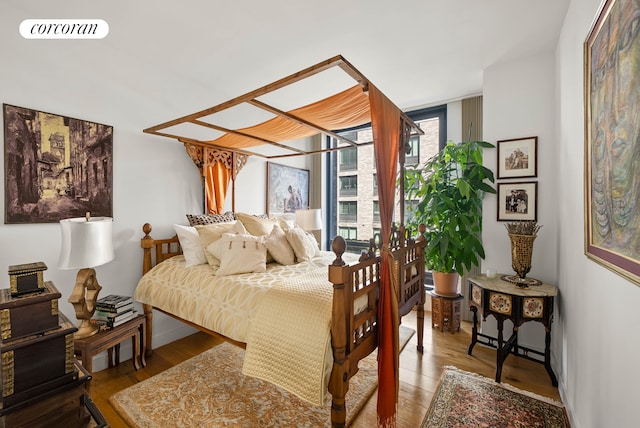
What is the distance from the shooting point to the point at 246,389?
2102mm

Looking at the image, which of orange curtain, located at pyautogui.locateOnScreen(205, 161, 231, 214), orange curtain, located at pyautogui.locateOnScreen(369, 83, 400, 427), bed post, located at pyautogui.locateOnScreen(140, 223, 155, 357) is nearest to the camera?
orange curtain, located at pyautogui.locateOnScreen(369, 83, 400, 427)

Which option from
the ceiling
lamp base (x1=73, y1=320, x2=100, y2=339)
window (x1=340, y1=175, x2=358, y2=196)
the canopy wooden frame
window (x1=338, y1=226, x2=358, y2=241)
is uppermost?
the ceiling

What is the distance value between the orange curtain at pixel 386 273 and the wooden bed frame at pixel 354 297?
0.08 meters

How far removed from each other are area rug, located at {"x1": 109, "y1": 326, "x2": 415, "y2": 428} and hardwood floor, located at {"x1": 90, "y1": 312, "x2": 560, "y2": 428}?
0.10m

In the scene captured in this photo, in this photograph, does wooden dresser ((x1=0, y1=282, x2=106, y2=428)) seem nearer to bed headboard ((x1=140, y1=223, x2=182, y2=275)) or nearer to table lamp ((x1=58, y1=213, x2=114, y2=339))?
table lamp ((x1=58, y1=213, x2=114, y2=339))

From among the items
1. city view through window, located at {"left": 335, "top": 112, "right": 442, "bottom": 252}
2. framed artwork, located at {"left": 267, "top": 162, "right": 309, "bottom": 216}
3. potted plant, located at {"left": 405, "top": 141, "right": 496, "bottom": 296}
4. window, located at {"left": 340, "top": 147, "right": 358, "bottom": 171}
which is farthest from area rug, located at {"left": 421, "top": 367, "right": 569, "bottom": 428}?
window, located at {"left": 340, "top": 147, "right": 358, "bottom": 171}

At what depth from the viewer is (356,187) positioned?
468 centimetres

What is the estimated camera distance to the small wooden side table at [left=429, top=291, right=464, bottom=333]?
3.05 metres

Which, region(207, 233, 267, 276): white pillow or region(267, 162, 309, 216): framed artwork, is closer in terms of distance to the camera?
region(207, 233, 267, 276): white pillow

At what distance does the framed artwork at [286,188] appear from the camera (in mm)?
4152

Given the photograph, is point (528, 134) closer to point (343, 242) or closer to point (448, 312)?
point (448, 312)

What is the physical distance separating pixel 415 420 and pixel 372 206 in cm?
307

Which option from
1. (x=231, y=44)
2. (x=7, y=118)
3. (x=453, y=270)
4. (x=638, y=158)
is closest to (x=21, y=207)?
(x=7, y=118)

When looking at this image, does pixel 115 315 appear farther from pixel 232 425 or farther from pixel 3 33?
pixel 3 33
